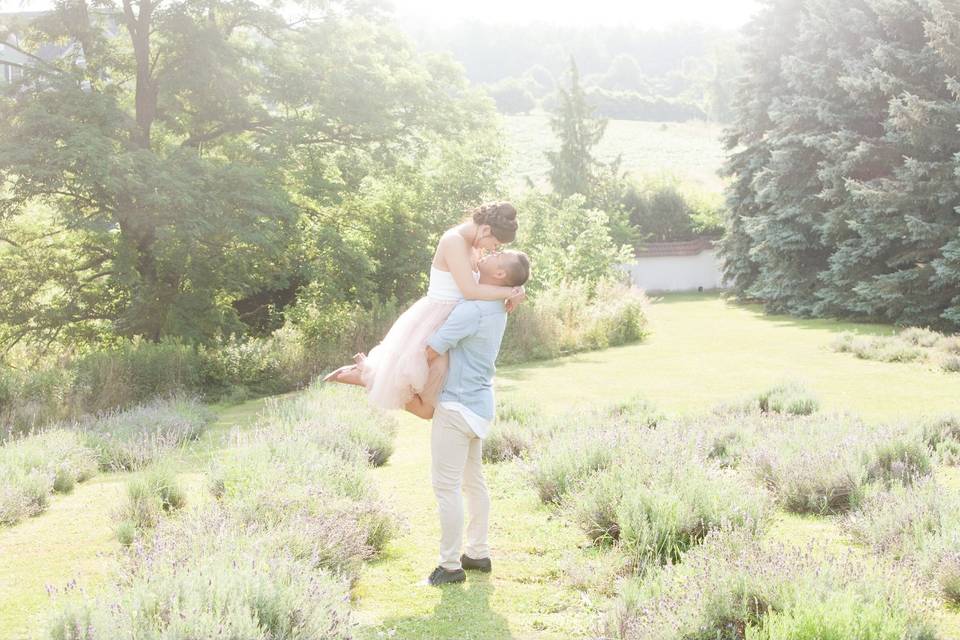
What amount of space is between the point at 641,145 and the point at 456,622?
8514cm

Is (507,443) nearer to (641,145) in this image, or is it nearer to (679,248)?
(679,248)

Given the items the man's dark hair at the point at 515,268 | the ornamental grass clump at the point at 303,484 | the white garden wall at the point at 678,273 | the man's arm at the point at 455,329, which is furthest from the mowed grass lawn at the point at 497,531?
the white garden wall at the point at 678,273

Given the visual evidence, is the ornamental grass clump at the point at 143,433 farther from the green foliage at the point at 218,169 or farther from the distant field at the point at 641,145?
the distant field at the point at 641,145

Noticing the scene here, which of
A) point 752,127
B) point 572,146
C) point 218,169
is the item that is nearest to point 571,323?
point 218,169

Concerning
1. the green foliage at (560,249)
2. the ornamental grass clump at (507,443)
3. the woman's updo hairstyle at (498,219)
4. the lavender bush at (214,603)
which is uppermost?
the woman's updo hairstyle at (498,219)

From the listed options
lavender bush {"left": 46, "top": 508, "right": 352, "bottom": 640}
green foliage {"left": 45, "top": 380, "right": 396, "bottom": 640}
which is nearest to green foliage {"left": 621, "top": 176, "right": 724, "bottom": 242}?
green foliage {"left": 45, "top": 380, "right": 396, "bottom": 640}

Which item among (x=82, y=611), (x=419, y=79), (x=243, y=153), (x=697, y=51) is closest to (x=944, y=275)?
(x=419, y=79)

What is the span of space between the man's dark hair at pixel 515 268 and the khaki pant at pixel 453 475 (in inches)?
31.4

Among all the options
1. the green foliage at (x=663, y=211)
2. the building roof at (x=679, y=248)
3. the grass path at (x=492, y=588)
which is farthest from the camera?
the green foliage at (x=663, y=211)

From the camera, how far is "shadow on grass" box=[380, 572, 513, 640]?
4184 millimetres

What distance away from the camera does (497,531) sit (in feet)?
19.7

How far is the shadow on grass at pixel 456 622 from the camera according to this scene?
4.18 meters

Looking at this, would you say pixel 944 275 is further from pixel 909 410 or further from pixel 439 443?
pixel 439 443

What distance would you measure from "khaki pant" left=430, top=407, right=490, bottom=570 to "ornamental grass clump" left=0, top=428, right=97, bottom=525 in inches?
137
